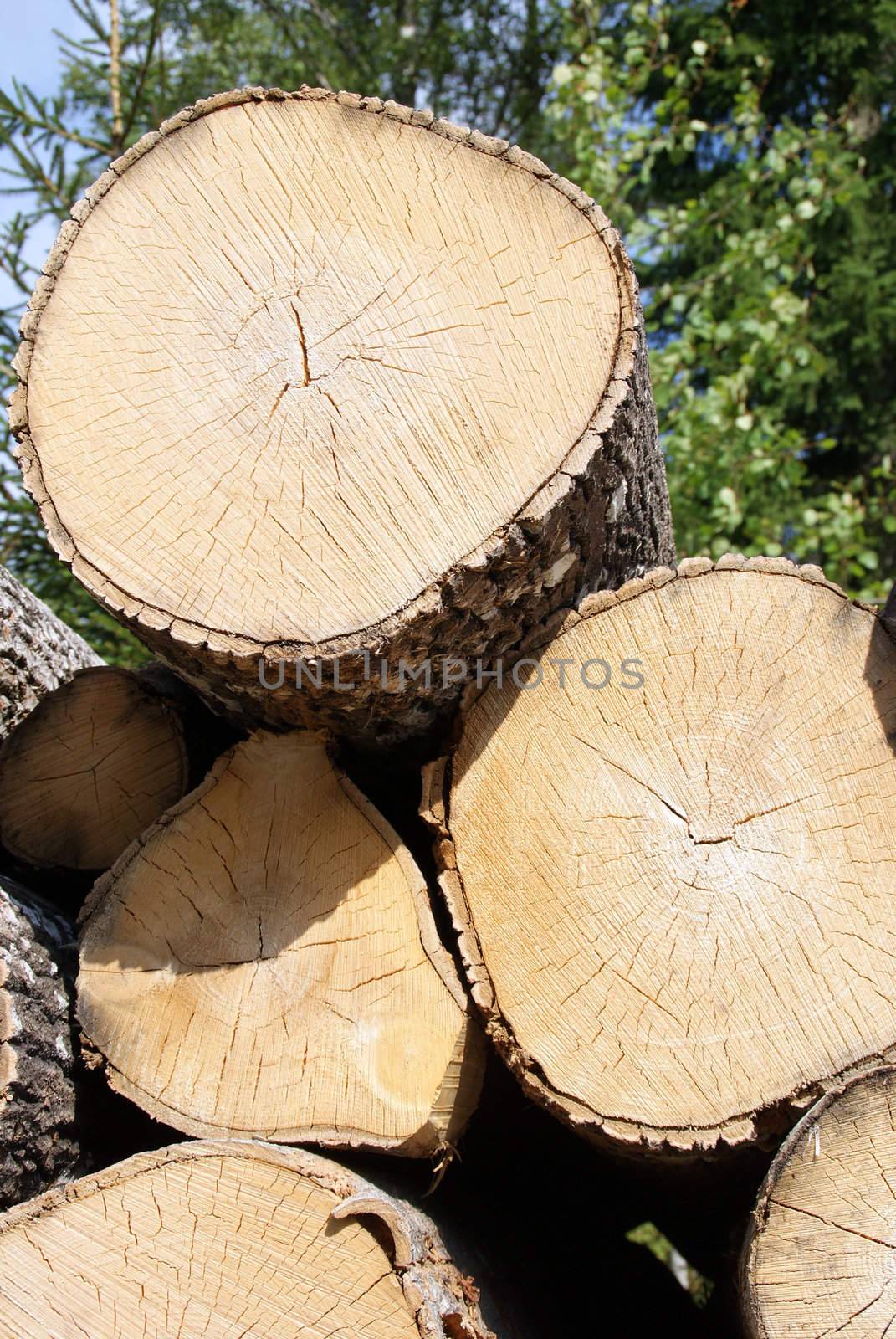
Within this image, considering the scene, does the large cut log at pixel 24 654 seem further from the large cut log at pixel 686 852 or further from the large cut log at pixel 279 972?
the large cut log at pixel 686 852

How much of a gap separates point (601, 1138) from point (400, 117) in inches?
59.6

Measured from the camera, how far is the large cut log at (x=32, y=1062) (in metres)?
1.37

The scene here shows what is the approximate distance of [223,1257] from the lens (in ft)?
3.91

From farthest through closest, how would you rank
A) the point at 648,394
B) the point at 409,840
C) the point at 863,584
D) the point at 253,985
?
the point at 863,584
the point at 409,840
the point at 648,394
the point at 253,985

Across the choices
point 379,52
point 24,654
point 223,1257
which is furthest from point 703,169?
point 223,1257

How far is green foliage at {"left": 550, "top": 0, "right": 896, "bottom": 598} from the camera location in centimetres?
430

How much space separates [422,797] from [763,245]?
3.78 meters

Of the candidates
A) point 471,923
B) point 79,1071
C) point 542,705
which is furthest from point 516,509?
point 79,1071

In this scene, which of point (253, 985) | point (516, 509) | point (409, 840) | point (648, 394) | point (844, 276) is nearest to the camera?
point (516, 509)

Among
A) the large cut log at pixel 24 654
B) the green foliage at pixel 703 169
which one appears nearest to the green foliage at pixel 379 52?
the green foliage at pixel 703 169

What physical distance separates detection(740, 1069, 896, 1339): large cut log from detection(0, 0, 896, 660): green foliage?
299 centimetres

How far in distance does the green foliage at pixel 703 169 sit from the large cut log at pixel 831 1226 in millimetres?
2989

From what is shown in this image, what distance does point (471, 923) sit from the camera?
1.41 m

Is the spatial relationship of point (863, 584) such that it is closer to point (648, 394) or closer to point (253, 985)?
point (648, 394)
